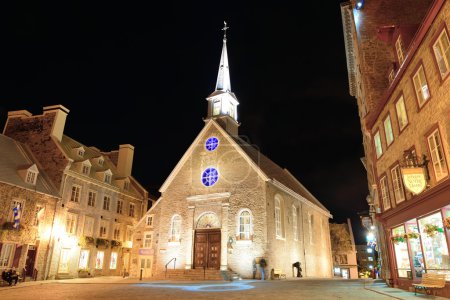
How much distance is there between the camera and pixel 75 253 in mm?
27391

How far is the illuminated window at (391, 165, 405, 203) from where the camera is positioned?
551 inches

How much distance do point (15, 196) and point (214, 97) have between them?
18.0 m

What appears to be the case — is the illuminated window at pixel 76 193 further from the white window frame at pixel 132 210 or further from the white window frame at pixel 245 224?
the white window frame at pixel 245 224

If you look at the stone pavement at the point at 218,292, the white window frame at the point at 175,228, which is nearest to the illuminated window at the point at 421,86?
the stone pavement at the point at 218,292

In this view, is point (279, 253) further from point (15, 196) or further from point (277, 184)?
point (15, 196)

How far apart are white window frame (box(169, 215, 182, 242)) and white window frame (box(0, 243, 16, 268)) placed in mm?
10717

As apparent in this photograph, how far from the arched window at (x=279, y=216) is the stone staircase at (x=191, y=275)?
5.41 meters

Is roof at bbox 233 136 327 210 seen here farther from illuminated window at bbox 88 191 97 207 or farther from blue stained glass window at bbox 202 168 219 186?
illuminated window at bbox 88 191 97 207

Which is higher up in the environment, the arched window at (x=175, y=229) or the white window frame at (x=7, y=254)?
the arched window at (x=175, y=229)

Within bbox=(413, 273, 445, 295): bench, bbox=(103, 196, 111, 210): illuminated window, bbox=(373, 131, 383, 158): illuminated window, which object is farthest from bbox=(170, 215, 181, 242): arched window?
bbox=(413, 273, 445, 295): bench

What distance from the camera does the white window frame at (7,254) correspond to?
2191 centimetres

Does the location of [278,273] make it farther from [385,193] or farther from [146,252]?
[385,193]

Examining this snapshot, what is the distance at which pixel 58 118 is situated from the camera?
95.5 feet

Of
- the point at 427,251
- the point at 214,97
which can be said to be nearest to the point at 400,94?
the point at 427,251
